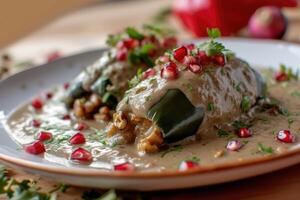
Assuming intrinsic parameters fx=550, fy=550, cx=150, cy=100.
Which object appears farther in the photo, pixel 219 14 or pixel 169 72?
pixel 219 14

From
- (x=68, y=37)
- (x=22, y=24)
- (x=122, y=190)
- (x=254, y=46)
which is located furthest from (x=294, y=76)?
(x=22, y=24)

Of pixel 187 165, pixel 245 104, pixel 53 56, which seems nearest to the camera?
pixel 187 165

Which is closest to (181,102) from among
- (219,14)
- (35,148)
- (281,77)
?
(35,148)

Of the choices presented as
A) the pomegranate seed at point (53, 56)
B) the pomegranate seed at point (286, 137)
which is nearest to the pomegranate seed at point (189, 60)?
the pomegranate seed at point (286, 137)

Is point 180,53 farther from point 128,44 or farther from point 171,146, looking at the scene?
point 128,44

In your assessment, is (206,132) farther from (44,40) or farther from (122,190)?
(44,40)

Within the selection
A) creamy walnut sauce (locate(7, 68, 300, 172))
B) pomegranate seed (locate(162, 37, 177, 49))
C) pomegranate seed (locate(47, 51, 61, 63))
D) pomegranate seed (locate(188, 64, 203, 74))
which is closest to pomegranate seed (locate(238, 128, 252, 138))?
creamy walnut sauce (locate(7, 68, 300, 172))

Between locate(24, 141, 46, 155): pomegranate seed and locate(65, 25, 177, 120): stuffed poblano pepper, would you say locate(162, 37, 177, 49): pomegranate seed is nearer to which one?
locate(65, 25, 177, 120): stuffed poblano pepper
